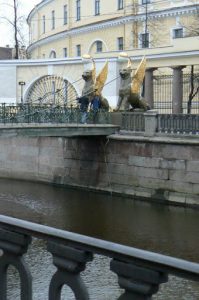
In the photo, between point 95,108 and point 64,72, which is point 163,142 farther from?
point 64,72

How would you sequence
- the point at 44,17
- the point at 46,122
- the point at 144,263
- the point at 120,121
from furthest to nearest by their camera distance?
the point at 44,17 < the point at 120,121 < the point at 46,122 < the point at 144,263

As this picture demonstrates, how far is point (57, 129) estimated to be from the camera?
21.8 m

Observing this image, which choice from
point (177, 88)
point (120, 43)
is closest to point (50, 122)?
point (177, 88)

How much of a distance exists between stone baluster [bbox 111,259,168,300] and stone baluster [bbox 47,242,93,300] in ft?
0.68

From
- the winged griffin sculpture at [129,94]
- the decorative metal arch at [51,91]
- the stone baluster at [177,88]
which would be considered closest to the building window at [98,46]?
the decorative metal arch at [51,91]

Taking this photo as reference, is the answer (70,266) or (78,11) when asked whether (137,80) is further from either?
(78,11)

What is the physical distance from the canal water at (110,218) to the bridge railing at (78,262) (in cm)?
579

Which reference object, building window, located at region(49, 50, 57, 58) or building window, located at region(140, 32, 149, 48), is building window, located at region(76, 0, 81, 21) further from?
building window, located at region(140, 32, 149, 48)

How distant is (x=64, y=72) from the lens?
32.1 meters

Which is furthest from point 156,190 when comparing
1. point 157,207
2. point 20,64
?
point 20,64

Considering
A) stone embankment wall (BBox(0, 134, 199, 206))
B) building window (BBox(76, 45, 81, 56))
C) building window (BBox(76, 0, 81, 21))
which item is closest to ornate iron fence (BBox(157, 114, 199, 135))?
stone embankment wall (BBox(0, 134, 199, 206))

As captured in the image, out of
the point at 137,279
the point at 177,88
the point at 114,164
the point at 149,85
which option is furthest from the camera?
the point at 149,85

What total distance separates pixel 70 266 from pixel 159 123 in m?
20.0

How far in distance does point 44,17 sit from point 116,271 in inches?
2099
